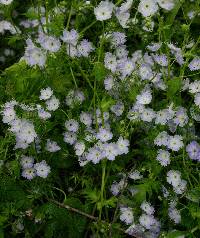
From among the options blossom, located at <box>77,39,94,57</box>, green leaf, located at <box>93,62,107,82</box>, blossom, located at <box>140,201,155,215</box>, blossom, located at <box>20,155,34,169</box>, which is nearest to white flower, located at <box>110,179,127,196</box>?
blossom, located at <box>140,201,155,215</box>

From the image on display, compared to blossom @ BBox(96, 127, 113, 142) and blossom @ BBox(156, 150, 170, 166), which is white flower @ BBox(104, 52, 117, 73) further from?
blossom @ BBox(156, 150, 170, 166)

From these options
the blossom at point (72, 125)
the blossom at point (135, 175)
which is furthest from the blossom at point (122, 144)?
the blossom at point (72, 125)

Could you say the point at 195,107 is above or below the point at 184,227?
above

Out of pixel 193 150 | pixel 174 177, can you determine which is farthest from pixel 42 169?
pixel 193 150

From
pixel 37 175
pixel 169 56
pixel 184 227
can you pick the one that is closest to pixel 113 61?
pixel 169 56

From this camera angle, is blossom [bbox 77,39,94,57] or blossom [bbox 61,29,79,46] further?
blossom [bbox 77,39,94,57]

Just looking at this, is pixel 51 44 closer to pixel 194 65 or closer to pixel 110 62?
pixel 110 62

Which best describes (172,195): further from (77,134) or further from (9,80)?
(9,80)
